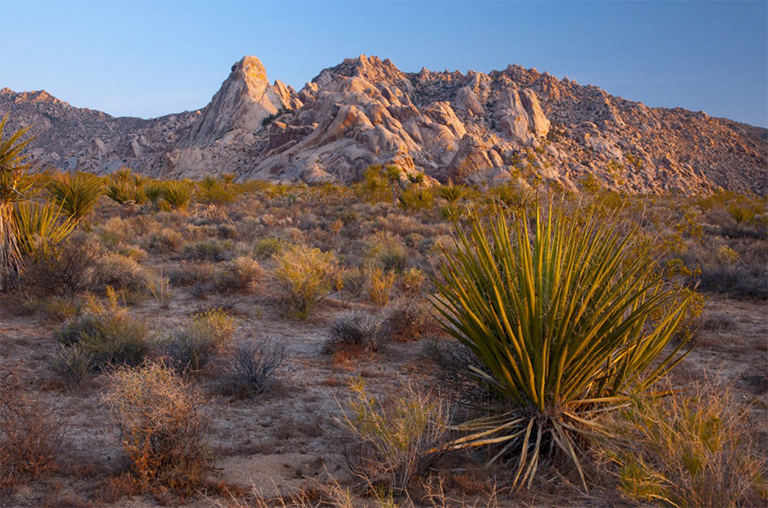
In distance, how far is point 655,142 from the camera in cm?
6000

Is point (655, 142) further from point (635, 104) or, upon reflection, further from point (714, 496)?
point (714, 496)

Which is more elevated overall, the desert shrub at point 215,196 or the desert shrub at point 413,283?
the desert shrub at point 215,196

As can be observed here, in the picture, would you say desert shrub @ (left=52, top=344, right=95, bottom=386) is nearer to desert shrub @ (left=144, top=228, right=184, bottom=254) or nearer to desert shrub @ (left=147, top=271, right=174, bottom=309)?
desert shrub @ (left=147, top=271, right=174, bottom=309)

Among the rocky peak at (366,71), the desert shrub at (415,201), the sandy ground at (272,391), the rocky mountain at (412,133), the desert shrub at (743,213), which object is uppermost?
the rocky peak at (366,71)

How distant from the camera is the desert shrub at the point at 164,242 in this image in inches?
492

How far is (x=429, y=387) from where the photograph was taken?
471 cm

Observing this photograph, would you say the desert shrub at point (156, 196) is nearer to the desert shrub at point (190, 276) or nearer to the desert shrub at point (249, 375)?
the desert shrub at point (190, 276)

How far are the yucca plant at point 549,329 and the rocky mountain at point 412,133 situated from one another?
31732 mm

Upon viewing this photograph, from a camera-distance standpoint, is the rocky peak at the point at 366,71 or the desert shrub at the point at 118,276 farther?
the rocky peak at the point at 366,71

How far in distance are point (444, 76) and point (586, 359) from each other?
86.5 metres

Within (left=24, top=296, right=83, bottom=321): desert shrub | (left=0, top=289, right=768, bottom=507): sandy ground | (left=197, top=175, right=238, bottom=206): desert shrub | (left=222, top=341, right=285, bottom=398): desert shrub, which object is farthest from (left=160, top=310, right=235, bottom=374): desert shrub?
(left=197, top=175, right=238, bottom=206): desert shrub

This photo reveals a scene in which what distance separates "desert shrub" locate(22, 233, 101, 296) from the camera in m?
7.63

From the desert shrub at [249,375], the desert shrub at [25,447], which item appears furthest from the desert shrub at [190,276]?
the desert shrub at [25,447]

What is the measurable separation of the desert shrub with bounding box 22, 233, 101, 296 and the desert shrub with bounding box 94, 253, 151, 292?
0.28 metres
